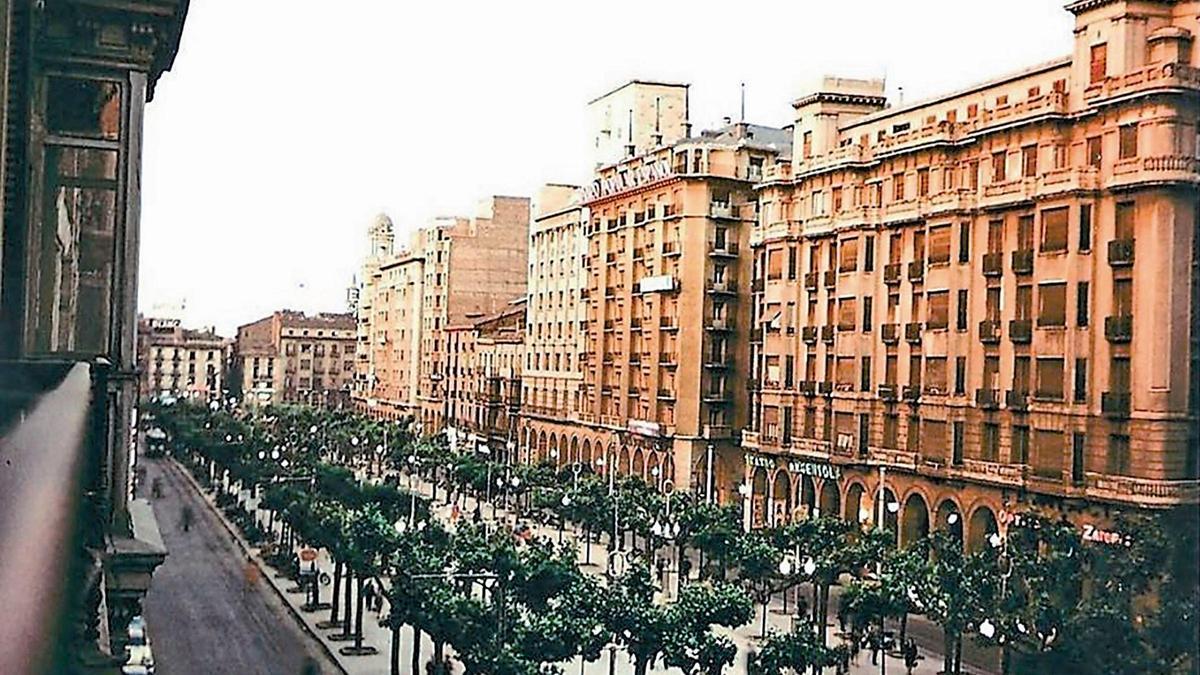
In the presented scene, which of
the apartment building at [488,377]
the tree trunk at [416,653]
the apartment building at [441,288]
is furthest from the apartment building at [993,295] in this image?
the apartment building at [441,288]

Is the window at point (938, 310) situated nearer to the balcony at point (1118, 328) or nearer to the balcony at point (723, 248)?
the balcony at point (1118, 328)

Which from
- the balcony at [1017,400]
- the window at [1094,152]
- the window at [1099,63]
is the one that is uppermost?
the window at [1099,63]

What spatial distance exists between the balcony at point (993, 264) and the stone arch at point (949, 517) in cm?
268

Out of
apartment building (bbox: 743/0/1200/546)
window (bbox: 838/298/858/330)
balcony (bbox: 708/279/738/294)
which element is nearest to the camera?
apartment building (bbox: 743/0/1200/546)

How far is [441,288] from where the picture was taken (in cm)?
3688

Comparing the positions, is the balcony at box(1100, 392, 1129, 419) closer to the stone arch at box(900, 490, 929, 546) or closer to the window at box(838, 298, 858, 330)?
the stone arch at box(900, 490, 929, 546)

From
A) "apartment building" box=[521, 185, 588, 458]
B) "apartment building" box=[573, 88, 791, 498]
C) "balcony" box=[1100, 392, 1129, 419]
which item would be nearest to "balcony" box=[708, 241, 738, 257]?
"apartment building" box=[573, 88, 791, 498]

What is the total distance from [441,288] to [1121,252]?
997 inches

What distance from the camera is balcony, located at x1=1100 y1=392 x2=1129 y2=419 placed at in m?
13.2

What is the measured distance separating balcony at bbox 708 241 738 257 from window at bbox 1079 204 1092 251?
9624 mm

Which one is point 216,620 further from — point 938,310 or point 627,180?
point 627,180

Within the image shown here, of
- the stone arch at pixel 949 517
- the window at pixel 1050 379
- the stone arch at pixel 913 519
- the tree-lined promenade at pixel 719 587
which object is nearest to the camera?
the tree-lined promenade at pixel 719 587

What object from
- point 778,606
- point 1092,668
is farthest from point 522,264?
point 1092,668

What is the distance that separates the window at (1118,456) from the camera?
42.8ft
